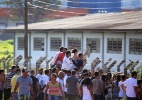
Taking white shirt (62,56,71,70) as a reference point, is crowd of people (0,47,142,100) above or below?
below

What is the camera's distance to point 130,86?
20922 mm

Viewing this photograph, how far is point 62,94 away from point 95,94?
1.29m

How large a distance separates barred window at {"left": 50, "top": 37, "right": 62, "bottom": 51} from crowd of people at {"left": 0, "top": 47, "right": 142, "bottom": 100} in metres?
20.9

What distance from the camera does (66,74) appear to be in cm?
2295

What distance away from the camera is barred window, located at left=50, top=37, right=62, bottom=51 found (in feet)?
149

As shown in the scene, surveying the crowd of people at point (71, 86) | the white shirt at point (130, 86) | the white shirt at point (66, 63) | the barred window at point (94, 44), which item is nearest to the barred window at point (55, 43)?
the barred window at point (94, 44)

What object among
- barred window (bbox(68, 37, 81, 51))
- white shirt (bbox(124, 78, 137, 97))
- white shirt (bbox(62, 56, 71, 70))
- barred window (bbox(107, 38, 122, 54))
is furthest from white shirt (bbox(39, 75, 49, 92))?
barred window (bbox(68, 37, 81, 51))

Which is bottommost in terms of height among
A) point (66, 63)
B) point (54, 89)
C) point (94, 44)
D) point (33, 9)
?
point (54, 89)

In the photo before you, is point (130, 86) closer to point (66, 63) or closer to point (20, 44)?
point (66, 63)

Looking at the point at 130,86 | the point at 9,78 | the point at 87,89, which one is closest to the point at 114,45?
the point at 9,78

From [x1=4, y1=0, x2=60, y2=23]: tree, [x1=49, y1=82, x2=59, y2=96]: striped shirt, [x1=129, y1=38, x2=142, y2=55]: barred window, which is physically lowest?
[x1=49, y1=82, x2=59, y2=96]: striped shirt

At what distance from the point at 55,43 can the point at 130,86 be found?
25.3 m

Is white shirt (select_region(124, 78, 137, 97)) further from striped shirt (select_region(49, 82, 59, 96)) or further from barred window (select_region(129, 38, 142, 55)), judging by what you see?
barred window (select_region(129, 38, 142, 55))

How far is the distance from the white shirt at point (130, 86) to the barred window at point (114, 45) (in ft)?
61.3
